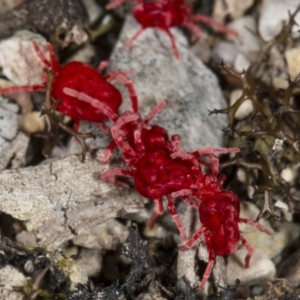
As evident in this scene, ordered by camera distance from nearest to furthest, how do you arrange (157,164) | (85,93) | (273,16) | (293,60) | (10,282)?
(10,282) < (157,164) < (85,93) < (293,60) < (273,16)

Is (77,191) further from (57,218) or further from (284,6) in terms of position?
(284,6)

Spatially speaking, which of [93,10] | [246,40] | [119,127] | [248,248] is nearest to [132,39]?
[93,10]

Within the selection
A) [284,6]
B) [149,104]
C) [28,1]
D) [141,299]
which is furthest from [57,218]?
[284,6]

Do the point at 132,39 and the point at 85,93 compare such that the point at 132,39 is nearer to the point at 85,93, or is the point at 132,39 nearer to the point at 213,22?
the point at 213,22

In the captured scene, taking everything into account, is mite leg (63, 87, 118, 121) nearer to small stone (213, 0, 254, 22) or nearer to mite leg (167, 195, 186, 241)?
mite leg (167, 195, 186, 241)

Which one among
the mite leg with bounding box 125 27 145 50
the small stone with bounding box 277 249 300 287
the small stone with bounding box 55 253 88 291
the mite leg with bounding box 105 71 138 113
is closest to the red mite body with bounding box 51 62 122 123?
the mite leg with bounding box 105 71 138 113

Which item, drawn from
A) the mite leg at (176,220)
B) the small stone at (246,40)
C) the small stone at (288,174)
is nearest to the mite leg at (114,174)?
the mite leg at (176,220)
